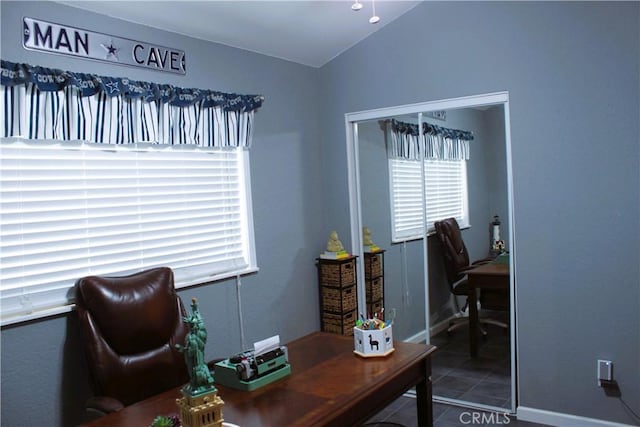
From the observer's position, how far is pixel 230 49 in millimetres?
3385

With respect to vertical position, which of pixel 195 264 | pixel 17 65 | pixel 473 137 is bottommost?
pixel 195 264

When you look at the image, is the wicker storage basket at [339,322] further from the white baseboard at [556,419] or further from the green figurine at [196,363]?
the green figurine at [196,363]

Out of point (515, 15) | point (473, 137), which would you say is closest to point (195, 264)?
point (473, 137)

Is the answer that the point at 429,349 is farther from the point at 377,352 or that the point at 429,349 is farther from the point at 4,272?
the point at 4,272

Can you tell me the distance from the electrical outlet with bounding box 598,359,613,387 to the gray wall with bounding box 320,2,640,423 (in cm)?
4

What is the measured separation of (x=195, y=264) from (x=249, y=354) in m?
1.14

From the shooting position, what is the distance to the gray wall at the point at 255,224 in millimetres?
2373

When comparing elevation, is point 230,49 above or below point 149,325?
above

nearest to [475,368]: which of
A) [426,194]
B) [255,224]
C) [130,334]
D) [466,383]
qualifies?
[466,383]

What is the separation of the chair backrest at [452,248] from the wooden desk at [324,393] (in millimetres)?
1147

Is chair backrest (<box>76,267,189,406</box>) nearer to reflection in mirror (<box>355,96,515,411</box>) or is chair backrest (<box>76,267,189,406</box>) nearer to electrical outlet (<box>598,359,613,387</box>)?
reflection in mirror (<box>355,96,515,411</box>)

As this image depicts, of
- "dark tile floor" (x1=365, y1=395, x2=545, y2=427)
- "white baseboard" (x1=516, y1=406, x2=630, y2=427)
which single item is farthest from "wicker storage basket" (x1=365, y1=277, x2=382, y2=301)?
"white baseboard" (x1=516, y1=406, x2=630, y2=427)

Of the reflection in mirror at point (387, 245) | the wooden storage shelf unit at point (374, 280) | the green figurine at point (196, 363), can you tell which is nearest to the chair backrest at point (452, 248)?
the reflection in mirror at point (387, 245)

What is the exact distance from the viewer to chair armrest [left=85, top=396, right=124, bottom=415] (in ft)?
6.97
